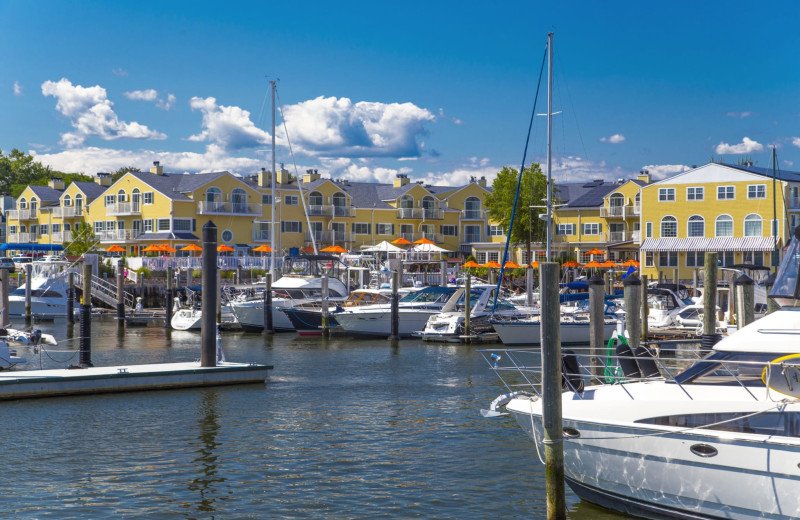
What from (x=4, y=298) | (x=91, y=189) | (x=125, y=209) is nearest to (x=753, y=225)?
(x=125, y=209)

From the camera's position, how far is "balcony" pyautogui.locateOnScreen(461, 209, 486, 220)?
3799 inches

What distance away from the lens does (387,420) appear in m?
20.7

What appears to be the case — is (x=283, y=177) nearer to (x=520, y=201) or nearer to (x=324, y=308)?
(x=520, y=201)

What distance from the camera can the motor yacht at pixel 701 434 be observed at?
36.4 ft

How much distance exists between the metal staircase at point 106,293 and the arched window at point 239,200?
889 inches

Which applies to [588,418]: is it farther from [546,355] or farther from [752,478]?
[752,478]

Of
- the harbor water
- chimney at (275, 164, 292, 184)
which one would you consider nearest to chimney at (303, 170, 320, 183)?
chimney at (275, 164, 292, 184)

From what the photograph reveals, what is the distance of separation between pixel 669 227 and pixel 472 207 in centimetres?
2817

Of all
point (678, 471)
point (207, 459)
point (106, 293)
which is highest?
point (106, 293)

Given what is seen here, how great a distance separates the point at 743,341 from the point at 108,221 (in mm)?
79574

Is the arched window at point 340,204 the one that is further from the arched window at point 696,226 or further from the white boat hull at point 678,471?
the white boat hull at point 678,471

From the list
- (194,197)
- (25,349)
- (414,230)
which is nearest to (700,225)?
(414,230)

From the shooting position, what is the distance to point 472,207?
319 feet

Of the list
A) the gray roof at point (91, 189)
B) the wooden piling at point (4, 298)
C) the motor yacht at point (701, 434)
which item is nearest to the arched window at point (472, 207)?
the gray roof at point (91, 189)
